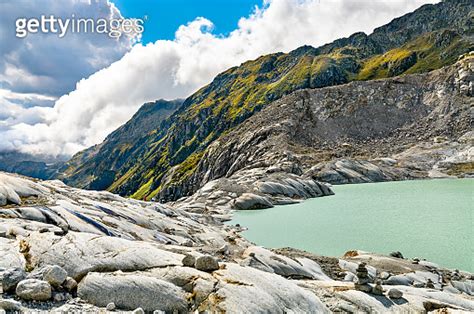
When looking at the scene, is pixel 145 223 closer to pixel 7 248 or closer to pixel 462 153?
pixel 7 248

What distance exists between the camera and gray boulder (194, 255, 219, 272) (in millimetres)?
16391

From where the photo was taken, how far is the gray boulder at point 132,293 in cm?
1390

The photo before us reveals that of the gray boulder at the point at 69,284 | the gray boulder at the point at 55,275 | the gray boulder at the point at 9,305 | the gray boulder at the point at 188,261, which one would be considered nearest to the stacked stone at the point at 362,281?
the gray boulder at the point at 188,261

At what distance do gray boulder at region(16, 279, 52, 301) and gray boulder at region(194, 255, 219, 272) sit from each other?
20.4 ft

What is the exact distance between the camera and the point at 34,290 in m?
13.1

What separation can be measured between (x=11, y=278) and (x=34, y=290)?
1.25 m

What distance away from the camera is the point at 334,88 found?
19350 centimetres

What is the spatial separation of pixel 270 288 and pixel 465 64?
199m

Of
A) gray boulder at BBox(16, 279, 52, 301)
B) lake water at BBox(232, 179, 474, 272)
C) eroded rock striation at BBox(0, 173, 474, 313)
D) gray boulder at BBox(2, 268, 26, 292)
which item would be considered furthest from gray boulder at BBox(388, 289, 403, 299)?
lake water at BBox(232, 179, 474, 272)

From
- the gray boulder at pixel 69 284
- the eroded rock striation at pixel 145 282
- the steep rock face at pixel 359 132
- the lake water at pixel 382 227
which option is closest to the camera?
the eroded rock striation at pixel 145 282

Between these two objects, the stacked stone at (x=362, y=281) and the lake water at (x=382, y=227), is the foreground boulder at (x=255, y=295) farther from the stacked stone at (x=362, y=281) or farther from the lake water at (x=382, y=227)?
the lake water at (x=382, y=227)

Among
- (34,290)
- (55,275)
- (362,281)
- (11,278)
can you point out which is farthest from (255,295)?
(11,278)

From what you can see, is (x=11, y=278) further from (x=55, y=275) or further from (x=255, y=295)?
(x=255, y=295)

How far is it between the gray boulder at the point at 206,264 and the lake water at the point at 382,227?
25114 mm
